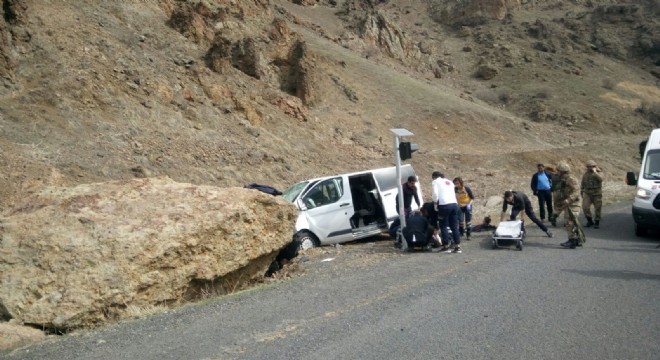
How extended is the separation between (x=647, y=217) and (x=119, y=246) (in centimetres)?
956

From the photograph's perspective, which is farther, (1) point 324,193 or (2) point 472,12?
(2) point 472,12

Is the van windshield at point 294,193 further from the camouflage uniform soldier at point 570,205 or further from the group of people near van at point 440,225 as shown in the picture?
the camouflage uniform soldier at point 570,205

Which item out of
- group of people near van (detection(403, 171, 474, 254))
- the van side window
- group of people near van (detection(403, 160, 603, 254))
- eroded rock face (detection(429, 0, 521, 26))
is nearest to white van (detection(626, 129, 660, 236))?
group of people near van (detection(403, 160, 603, 254))

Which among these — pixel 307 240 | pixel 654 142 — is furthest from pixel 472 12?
pixel 307 240

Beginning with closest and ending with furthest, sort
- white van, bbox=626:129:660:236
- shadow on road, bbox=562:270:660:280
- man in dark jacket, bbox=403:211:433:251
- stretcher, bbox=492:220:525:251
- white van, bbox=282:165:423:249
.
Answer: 1. shadow on road, bbox=562:270:660:280
2. stretcher, bbox=492:220:525:251
3. man in dark jacket, bbox=403:211:433:251
4. white van, bbox=626:129:660:236
5. white van, bbox=282:165:423:249

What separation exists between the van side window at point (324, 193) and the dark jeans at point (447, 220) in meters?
2.84

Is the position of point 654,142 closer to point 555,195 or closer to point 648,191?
point 648,191

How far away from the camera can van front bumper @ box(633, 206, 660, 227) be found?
33.7 feet

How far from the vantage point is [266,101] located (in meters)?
25.3

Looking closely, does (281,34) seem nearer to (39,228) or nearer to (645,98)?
(39,228)

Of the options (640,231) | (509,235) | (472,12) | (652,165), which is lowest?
(640,231)

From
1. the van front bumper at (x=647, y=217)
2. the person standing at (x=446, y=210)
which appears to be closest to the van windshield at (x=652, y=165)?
the van front bumper at (x=647, y=217)

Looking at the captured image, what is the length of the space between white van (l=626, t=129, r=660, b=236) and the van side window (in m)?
6.10

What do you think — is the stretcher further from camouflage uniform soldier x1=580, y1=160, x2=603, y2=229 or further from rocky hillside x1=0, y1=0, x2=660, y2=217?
rocky hillside x1=0, y1=0, x2=660, y2=217
